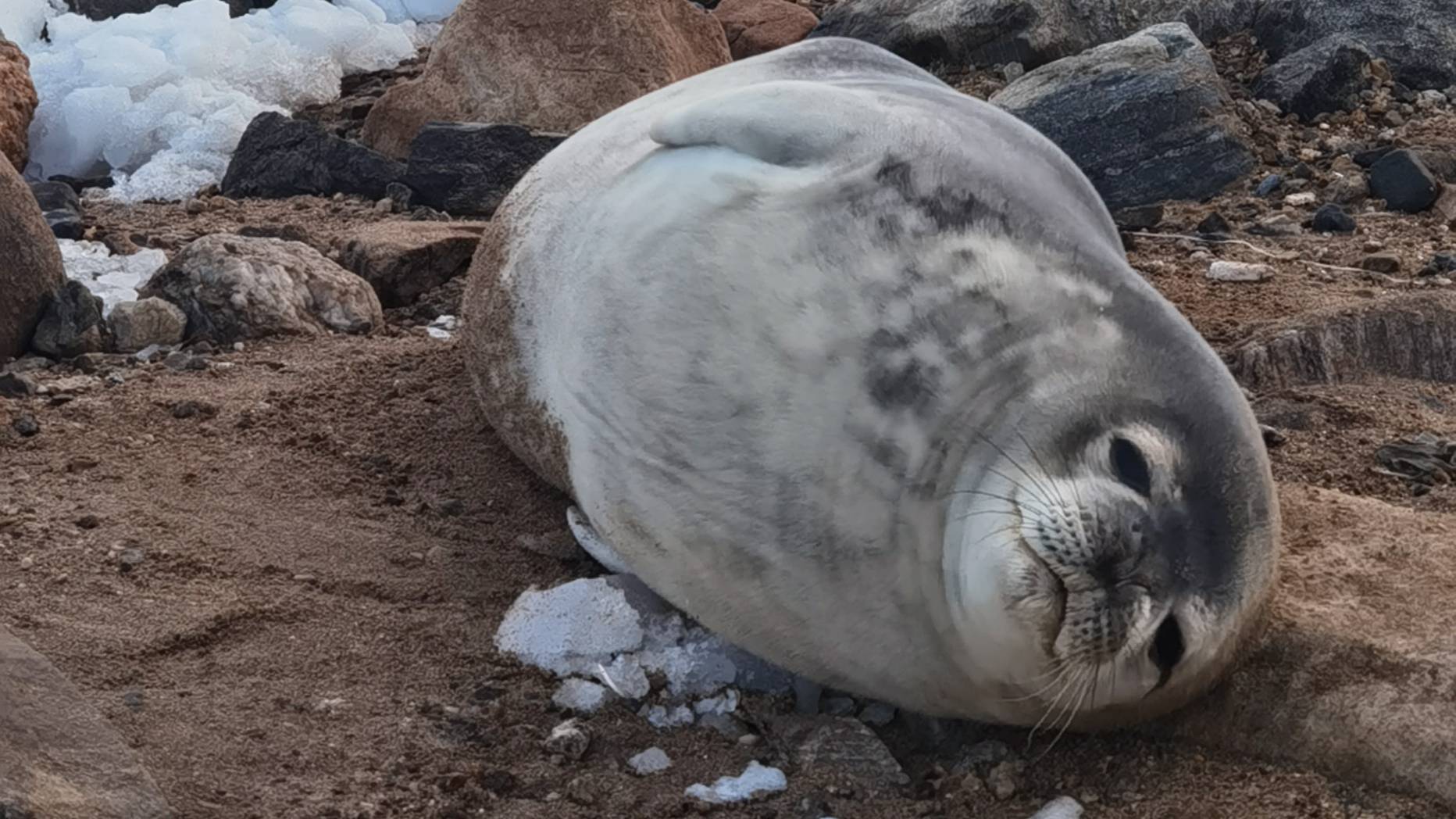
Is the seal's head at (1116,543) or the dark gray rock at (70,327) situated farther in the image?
the dark gray rock at (70,327)

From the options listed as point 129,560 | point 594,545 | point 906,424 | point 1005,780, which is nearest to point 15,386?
point 129,560

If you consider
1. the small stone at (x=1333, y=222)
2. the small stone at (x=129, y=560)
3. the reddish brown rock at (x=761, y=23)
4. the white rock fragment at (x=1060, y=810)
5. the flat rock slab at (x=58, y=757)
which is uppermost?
the flat rock slab at (x=58, y=757)

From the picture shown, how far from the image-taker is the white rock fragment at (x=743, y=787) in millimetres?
2953

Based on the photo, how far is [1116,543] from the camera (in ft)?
8.82

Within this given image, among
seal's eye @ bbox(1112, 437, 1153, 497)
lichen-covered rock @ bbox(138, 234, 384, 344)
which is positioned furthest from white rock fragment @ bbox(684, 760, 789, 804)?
lichen-covered rock @ bbox(138, 234, 384, 344)

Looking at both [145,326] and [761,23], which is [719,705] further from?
[761,23]

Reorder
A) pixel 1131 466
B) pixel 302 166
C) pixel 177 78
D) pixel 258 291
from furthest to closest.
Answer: pixel 177 78 < pixel 302 166 < pixel 258 291 < pixel 1131 466

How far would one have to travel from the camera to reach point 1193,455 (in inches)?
112

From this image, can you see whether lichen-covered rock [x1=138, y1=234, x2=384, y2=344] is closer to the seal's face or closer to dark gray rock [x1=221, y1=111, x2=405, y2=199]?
dark gray rock [x1=221, y1=111, x2=405, y2=199]

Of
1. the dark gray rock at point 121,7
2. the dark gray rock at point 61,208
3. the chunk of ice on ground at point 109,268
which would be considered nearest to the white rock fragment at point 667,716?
the chunk of ice on ground at point 109,268

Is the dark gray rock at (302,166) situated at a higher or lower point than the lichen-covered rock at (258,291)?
lower

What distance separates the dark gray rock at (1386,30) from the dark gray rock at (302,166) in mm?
4190

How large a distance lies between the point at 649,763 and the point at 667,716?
0.18m

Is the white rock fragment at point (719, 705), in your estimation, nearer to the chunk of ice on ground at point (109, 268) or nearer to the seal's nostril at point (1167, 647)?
the seal's nostril at point (1167, 647)
